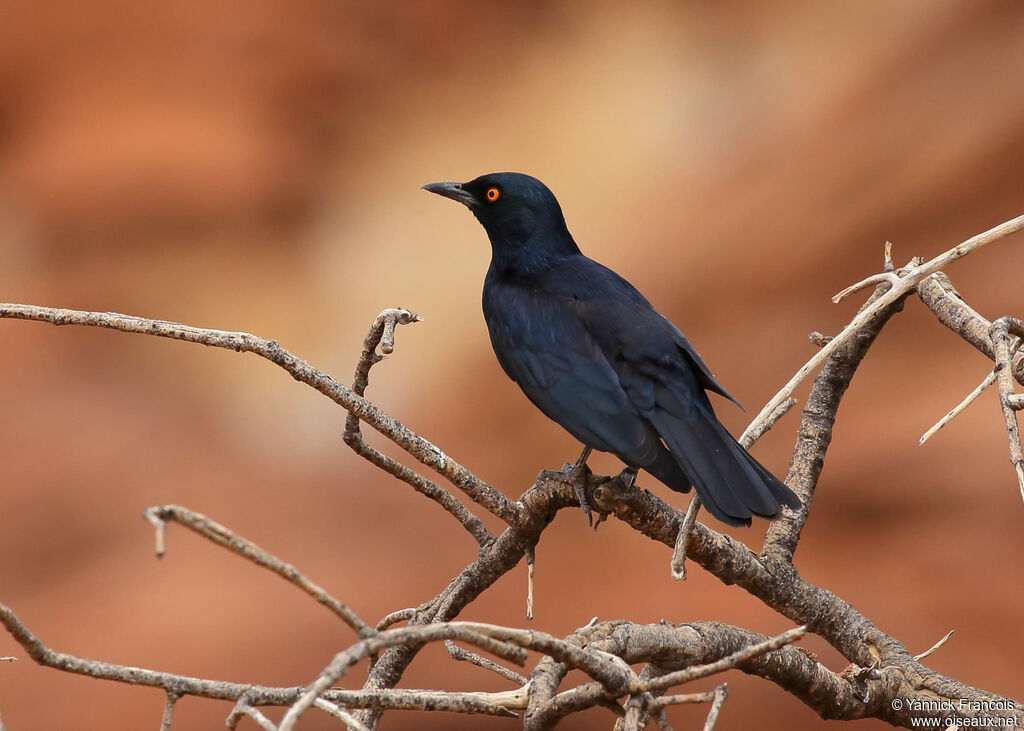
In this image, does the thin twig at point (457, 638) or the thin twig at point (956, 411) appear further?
the thin twig at point (956, 411)

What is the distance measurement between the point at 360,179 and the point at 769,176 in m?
2.25

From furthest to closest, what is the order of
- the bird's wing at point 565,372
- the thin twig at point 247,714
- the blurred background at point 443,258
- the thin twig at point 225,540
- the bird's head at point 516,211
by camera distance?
→ the blurred background at point 443,258
the bird's head at point 516,211
the bird's wing at point 565,372
the thin twig at point 247,714
the thin twig at point 225,540

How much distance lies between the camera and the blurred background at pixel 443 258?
446 cm

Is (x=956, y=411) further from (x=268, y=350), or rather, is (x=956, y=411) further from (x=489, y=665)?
(x=268, y=350)

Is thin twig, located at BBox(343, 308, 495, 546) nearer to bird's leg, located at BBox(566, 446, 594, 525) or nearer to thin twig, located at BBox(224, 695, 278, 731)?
bird's leg, located at BBox(566, 446, 594, 525)

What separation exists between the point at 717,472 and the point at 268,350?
759mm

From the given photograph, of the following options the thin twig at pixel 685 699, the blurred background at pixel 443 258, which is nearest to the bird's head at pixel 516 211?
the thin twig at pixel 685 699

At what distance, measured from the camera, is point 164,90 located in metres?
5.55

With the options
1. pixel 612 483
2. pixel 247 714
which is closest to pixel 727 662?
pixel 247 714

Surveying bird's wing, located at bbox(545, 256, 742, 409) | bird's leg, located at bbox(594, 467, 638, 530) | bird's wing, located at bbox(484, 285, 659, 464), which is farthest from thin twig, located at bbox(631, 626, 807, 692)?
bird's wing, located at bbox(545, 256, 742, 409)

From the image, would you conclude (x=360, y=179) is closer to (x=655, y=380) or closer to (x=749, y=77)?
(x=749, y=77)

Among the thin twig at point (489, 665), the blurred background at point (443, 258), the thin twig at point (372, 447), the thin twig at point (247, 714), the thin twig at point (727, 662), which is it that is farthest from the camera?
the blurred background at point (443, 258)

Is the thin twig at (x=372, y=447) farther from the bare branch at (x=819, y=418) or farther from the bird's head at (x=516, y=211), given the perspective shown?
the bird's head at (x=516, y=211)

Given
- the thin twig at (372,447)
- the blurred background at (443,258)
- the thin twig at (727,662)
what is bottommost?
the thin twig at (727,662)
